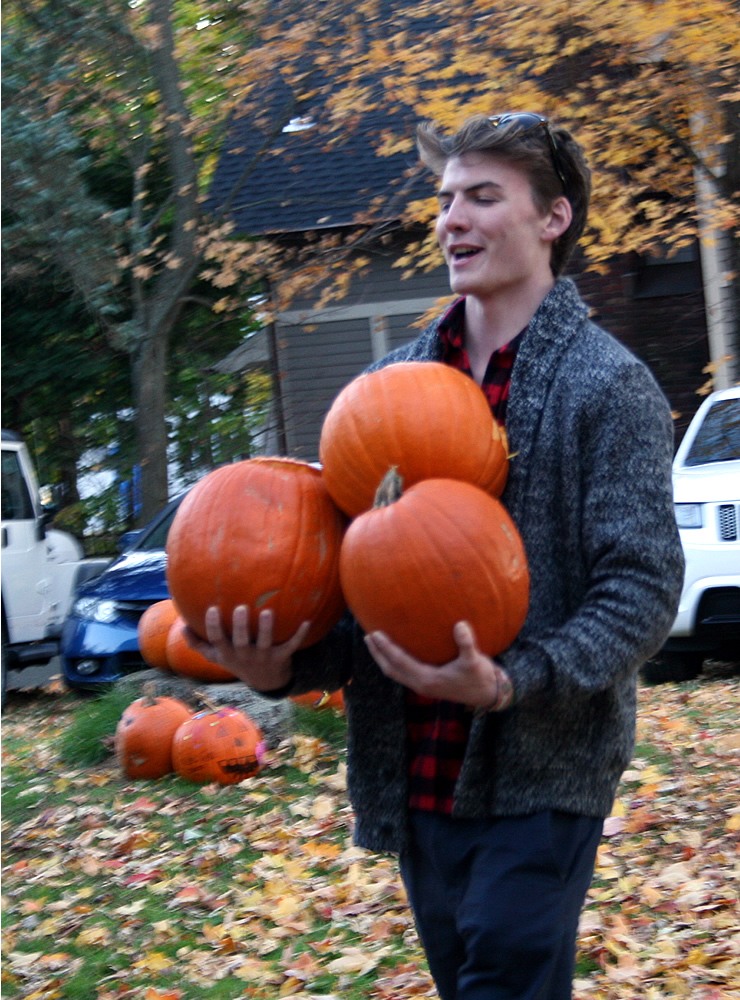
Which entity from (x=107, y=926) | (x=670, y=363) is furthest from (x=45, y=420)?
(x=107, y=926)

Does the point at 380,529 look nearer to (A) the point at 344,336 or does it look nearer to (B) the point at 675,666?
(B) the point at 675,666

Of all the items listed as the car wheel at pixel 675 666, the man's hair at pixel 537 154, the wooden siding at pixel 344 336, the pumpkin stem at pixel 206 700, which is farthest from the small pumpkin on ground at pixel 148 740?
the wooden siding at pixel 344 336

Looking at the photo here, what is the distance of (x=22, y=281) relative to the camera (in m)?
14.9

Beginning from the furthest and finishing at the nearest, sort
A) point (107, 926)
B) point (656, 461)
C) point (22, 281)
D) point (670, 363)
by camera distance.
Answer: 1. point (22, 281)
2. point (670, 363)
3. point (107, 926)
4. point (656, 461)

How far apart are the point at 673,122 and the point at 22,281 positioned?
9056mm

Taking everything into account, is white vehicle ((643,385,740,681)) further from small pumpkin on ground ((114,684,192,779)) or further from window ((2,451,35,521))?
window ((2,451,35,521))

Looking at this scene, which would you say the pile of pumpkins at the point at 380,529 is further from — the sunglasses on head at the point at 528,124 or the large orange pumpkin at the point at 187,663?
the large orange pumpkin at the point at 187,663

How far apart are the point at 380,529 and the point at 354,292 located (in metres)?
13.8

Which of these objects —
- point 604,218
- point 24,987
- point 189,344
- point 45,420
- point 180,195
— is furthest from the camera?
point 45,420

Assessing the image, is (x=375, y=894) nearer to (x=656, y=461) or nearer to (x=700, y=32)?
(x=656, y=461)

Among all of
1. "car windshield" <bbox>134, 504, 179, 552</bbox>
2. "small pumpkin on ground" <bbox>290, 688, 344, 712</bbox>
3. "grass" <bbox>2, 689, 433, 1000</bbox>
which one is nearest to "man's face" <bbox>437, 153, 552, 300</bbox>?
"grass" <bbox>2, 689, 433, 1000</bbox>

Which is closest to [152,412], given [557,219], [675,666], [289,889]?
[675,666]

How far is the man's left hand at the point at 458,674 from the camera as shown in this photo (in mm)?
1774

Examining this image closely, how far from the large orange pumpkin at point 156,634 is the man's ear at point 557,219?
533 cm
